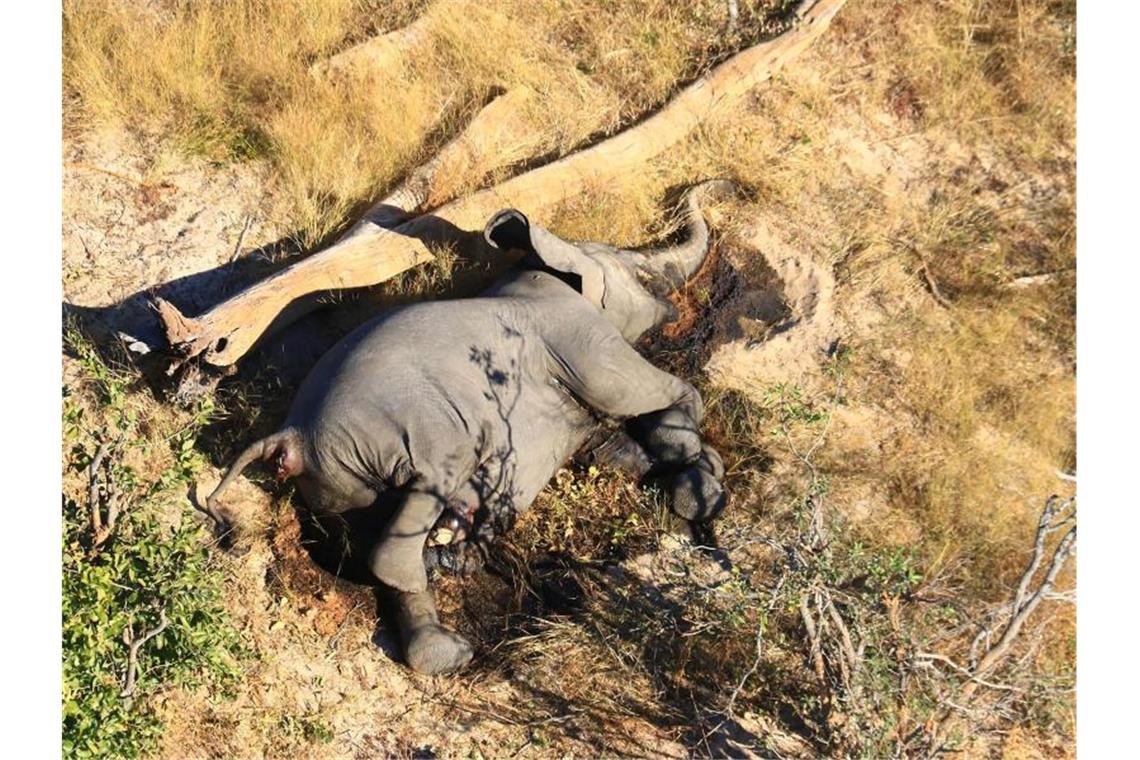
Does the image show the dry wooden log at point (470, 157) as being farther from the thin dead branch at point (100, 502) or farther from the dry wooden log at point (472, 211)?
the thin dead branch at point (100, 502)

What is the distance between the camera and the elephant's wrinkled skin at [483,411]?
5867mm

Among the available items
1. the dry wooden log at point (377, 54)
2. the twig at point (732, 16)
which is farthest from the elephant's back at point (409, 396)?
the twig at point (732, 16)

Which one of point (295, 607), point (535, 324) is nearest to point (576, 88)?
point (535, 324)

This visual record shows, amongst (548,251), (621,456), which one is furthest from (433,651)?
(548,251)

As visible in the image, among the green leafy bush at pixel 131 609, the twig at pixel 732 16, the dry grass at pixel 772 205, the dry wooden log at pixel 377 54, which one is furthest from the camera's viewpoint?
the twig at pixel 732 16

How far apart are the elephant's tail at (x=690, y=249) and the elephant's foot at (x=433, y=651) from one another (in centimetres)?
268

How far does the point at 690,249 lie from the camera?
25.1 ft

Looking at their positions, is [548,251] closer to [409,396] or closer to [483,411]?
[483,411]

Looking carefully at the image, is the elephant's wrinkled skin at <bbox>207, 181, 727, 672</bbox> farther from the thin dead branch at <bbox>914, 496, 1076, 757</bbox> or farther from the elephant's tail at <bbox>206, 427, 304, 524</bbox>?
the thin dead branch at <bbox>914, 496, 1076, 757</bbox>

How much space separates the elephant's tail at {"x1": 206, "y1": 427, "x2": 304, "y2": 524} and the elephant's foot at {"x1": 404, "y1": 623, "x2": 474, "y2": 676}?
0.99 m

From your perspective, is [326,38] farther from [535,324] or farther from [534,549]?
[534,549]

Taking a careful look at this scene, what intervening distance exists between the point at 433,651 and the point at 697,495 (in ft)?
5.55

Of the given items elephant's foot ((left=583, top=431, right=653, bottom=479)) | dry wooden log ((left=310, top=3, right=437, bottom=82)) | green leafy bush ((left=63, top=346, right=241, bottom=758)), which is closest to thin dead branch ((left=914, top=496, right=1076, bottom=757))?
elephant's foot ((left=583, top=431, right=653, bottom=479))

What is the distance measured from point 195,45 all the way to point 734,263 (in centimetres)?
362
